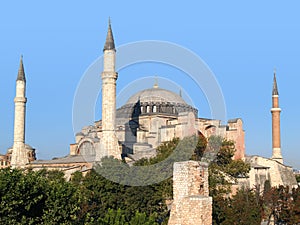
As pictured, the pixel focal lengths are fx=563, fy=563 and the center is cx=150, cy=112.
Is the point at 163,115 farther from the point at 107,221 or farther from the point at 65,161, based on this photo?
the point at 107,221

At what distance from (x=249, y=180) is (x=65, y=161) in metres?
12.2

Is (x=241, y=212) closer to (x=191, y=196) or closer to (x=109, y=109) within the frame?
(x=191, y=196)

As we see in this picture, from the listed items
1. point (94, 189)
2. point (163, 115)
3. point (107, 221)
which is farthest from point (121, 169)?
point (163, 115)

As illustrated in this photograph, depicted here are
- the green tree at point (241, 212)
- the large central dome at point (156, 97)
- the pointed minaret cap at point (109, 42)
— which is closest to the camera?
the green tree at point (241, 212)

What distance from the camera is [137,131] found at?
41.6 meters

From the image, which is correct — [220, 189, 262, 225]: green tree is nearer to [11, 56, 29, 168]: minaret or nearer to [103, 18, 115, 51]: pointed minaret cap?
[103, 18, 115, 51]: pointed minaret cap

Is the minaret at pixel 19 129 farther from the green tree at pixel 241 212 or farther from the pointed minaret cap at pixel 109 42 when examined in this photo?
the green tree at pixel 241 212

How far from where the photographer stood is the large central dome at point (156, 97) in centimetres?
4456

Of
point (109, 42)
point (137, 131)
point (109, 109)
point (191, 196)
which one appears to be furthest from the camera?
point (137, 131)

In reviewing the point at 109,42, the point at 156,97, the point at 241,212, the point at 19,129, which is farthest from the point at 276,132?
the point at 241,212

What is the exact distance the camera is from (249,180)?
36.4 metres

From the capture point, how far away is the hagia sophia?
106 ft

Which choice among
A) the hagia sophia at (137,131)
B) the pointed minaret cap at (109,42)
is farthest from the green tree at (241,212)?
the pointed minaret cap at (109,42)

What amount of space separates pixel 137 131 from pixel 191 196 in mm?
26676
